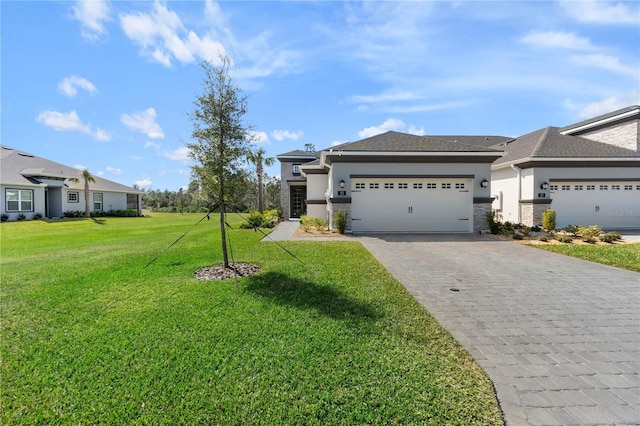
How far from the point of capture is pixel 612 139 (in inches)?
632

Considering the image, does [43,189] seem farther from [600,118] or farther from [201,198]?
[600,118]

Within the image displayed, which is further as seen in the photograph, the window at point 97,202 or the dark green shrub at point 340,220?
the window at point 97,202

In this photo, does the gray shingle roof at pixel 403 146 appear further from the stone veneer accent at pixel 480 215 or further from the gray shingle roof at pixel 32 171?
the gray shingle roof at pixel 32 171

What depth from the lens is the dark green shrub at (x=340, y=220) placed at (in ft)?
41.9

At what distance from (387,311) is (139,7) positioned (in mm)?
9336

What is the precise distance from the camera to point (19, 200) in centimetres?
2023

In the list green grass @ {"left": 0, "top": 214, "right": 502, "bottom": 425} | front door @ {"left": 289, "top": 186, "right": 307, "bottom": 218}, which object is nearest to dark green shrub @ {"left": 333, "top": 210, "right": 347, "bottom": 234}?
green grass @ {"left": 0, "top": 214, "right": 502, "bottom": 425}

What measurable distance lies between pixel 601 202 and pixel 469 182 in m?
7.04

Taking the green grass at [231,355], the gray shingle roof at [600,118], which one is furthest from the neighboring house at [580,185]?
the green grass at [231,355]

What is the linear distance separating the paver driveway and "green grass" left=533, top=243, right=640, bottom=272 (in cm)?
53

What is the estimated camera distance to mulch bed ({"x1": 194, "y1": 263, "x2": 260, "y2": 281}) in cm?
632

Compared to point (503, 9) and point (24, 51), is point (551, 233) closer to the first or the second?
point (503, 9)

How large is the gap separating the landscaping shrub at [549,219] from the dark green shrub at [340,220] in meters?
9.30

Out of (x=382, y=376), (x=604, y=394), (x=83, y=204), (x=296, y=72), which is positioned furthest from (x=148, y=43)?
(x=83, y=204)
